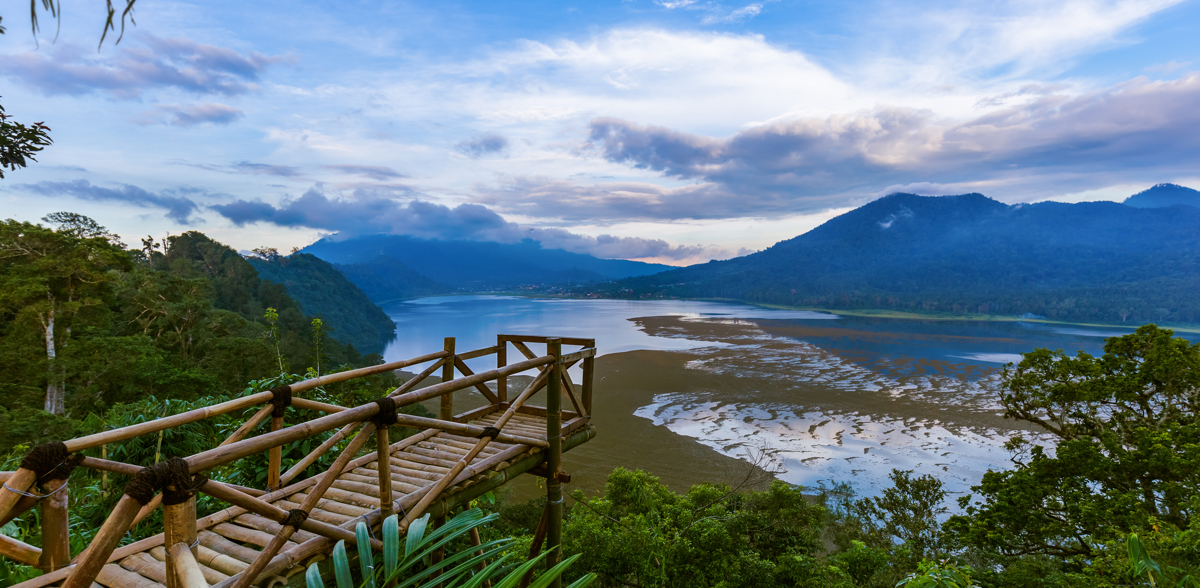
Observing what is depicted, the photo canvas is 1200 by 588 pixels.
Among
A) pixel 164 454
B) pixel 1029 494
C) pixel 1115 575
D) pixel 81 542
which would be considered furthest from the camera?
pixel 1029 494

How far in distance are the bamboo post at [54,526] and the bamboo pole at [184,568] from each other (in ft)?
2.41

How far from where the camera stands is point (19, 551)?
216cm

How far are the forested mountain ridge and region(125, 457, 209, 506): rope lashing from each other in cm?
582

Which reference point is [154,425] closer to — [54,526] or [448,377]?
[54,526]

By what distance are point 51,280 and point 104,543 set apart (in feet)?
56.3

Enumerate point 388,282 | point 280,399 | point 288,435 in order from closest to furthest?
point 288,435 < point 280,399 < point 388,282

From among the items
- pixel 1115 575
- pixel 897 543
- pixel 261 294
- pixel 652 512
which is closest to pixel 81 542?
pixel 652 512

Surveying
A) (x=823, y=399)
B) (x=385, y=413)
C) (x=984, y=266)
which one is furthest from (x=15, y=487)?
(x=984, y=266)

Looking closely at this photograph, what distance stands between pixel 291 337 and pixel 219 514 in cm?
2704

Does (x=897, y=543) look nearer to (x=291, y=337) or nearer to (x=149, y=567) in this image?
(x=149, y=567)

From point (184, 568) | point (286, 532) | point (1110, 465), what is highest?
point (184, 568)

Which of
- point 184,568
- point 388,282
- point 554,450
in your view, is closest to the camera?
point 184,568

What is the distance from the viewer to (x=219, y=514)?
2949mm

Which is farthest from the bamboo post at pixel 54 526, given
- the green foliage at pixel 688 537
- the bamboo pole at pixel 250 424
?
the green foliage at pixel 688 537
